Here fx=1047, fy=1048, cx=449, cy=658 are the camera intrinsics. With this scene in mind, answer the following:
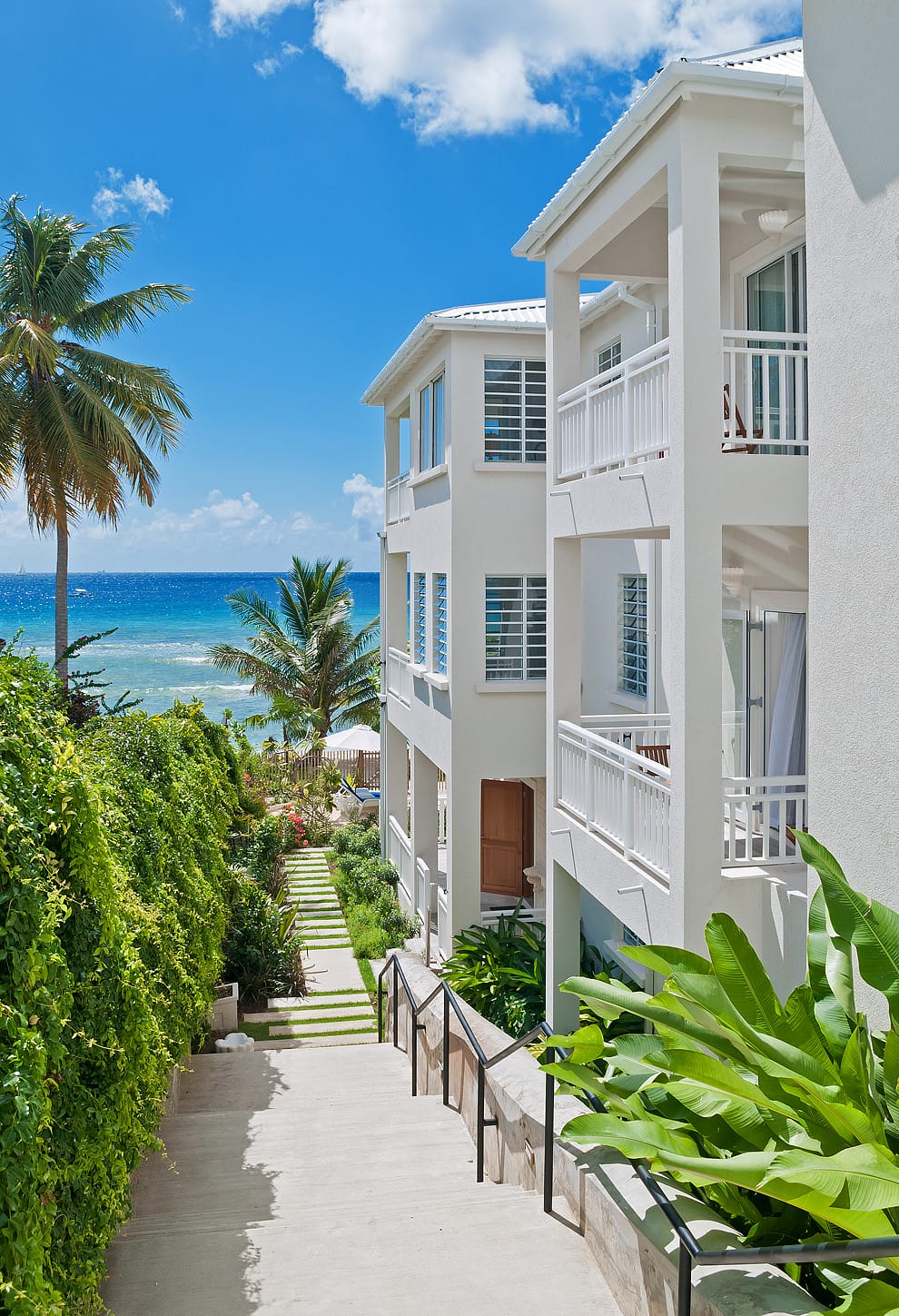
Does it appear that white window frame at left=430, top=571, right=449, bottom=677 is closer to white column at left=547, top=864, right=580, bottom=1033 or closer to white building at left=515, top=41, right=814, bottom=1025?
white building at left=515, top=41, right=814, bottom=1025

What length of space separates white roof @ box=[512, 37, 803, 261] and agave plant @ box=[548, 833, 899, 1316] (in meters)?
5.96

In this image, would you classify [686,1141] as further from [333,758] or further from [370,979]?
[333,758]

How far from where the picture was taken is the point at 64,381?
836 inches

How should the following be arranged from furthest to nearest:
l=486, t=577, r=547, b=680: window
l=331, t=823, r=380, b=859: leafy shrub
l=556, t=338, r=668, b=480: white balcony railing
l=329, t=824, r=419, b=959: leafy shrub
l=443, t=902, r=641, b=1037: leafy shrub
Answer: l=331, t=823, r=380, b=859: leafy shrub < l=329, t=824, r=419, b=959: leafy shrub < l=486, t=577, r=547, b=680: window < l=443, t=902, r=641, b=1037: leafy shrub < l=556, t=338, r=668, b=480: white balcony railing

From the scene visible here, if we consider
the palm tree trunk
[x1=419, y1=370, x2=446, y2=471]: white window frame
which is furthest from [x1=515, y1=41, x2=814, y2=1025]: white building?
the palm tree trunk

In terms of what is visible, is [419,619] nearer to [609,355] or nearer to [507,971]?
[609,355]

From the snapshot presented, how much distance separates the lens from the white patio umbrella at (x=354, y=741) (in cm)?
3091

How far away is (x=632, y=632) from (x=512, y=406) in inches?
149

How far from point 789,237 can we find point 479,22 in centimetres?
1073

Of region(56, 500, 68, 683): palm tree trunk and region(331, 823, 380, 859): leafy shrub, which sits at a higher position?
region(56, 500, 68, 683): palm tree trunk

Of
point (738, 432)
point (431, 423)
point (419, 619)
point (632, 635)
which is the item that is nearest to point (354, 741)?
point (419, 619)

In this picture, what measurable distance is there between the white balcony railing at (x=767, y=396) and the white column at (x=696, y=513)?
314 mm

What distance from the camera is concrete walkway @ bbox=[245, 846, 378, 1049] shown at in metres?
14.3

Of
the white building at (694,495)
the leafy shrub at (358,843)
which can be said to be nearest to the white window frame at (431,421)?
the white building at (694,495)
